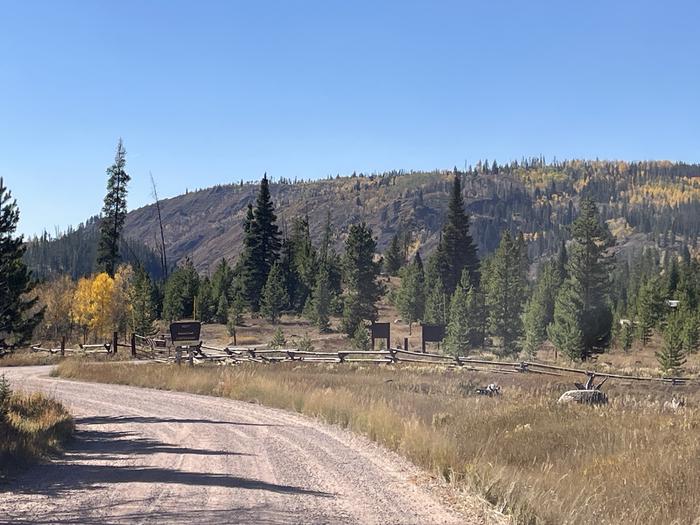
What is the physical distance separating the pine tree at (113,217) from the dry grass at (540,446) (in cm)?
4875

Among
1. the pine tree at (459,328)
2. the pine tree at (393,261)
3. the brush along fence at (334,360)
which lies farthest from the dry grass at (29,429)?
the pine tree at (393,261)

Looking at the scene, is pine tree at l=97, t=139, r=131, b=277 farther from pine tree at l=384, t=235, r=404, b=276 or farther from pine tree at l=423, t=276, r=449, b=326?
pine tree at l=384, t=235, r=404, b=276

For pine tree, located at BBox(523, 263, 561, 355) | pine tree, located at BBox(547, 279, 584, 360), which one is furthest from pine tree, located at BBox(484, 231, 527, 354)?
pine tree, located at BBox(547, 279, 584, 360)

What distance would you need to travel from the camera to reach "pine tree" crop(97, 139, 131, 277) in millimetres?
66375

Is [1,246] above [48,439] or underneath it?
above

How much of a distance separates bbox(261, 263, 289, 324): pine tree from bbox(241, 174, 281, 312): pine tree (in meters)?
6.09

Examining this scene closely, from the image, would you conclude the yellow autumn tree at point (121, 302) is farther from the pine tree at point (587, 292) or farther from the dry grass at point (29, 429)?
the dry grass at point (29, 429)

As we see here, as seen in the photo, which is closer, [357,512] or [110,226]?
[357,512]

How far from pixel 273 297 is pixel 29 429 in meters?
57.9

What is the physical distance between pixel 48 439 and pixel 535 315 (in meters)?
54.5

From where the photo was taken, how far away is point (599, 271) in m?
54.4

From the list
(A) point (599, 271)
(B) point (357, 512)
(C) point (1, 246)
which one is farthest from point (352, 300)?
(B) point (357, 512)

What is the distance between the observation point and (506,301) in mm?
65000

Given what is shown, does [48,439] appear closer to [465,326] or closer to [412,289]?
[465,326]
